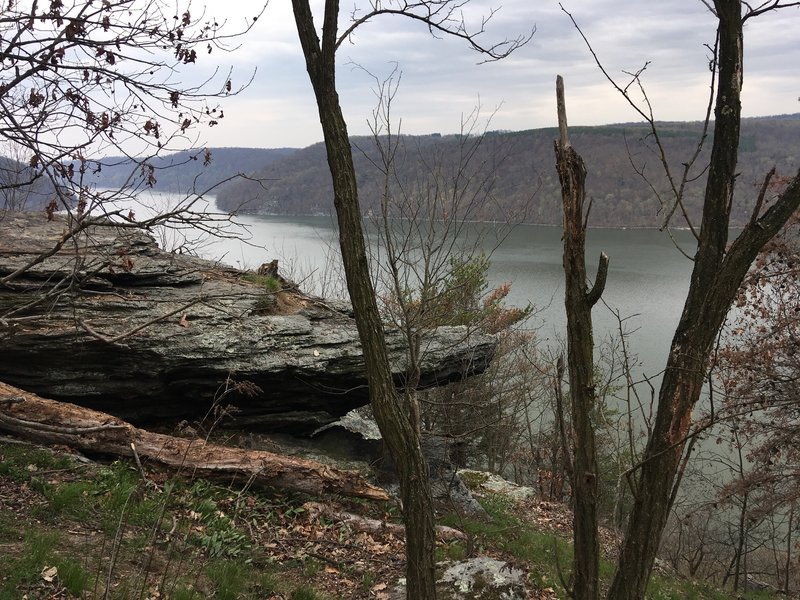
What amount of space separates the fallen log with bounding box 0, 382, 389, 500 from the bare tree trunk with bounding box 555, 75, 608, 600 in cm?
357

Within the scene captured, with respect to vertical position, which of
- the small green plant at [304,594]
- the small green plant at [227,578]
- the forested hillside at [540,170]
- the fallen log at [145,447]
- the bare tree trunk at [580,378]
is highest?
the forested hillside at [540,170]

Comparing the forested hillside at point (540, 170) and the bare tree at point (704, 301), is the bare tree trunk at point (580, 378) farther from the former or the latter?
the forested hillside at point (540, 170)

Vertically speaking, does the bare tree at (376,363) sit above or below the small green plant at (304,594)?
above

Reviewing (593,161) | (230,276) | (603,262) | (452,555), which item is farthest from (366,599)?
(593,161)

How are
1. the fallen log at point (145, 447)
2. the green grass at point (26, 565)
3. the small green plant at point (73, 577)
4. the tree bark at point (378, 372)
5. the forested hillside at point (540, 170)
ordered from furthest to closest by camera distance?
1. the forested hillside at point (540, 170)
2. the fallen log at point (145, 447)
3. the tree bark at point (378, 372)
4. the small green plant at point (73, 577)
5. the green grass at point (26, 565)

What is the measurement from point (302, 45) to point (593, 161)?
57.8 meters

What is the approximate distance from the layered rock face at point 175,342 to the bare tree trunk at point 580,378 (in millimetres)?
4103

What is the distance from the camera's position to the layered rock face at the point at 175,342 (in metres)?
6.98

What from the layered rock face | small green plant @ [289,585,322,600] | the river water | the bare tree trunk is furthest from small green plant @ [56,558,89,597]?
the river water

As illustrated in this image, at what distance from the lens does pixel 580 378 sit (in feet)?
10.8

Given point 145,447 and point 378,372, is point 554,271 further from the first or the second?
point 378,372

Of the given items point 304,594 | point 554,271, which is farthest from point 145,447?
point 554,271

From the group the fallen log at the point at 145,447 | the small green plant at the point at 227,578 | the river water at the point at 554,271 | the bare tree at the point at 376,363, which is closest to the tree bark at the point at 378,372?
the bare tree at the point at 376,363

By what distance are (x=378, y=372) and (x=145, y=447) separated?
11.7ft
